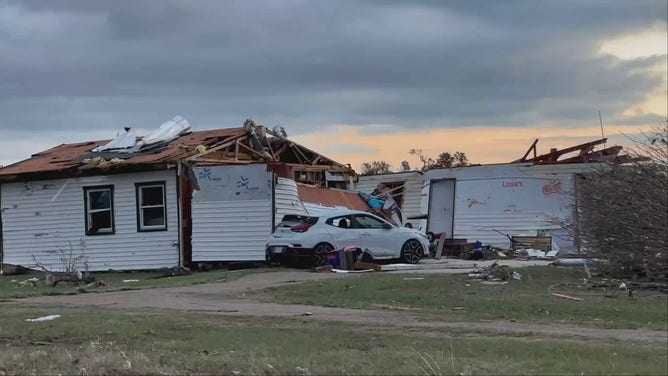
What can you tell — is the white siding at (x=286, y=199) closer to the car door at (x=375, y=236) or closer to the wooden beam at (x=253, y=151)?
the car door at (x=375, y=236)

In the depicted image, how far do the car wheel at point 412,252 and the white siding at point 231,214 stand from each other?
3878 millimetres

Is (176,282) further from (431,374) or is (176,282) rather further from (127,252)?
(431,374)

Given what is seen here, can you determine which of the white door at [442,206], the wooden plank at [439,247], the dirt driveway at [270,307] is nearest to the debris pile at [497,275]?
the dirt driveway at [270,307]

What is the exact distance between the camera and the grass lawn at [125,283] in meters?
18.2

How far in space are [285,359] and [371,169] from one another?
5717cm

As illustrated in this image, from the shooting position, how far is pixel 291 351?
28.8 ft

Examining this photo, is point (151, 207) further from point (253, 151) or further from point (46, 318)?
point (46, 318)

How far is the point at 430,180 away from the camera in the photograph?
30.5 meters

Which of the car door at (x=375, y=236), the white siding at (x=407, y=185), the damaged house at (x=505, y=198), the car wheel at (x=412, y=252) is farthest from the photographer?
the white siding at (x=407, y=185)

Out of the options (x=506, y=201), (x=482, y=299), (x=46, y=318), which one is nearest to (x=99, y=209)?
(x=46, y=318)

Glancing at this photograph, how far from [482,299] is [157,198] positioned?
13700 mm

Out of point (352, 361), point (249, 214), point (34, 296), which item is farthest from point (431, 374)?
point (249, 214)

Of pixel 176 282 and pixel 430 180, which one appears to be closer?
pixel 176 282

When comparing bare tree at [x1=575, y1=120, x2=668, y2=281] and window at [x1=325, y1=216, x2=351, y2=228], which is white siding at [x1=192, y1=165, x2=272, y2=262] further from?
bare tree at [x1=575, y1=120, x2=668, y2=281]
